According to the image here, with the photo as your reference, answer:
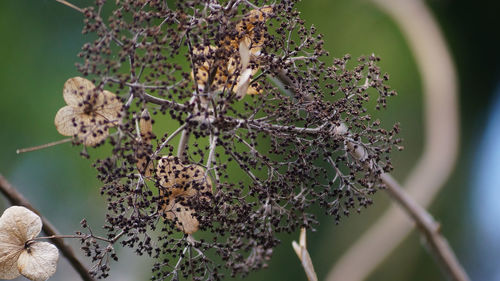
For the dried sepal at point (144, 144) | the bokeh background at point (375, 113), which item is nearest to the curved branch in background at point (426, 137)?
the bokeh background at point (375, 113)

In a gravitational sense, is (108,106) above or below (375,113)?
above

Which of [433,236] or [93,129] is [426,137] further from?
[93,129]

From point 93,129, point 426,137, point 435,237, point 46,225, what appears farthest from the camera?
point 426,137

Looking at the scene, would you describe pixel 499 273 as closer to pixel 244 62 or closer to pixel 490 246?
pixel 490 246

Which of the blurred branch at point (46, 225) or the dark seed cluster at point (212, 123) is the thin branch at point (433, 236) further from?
the blurred branch at point (46, 225)

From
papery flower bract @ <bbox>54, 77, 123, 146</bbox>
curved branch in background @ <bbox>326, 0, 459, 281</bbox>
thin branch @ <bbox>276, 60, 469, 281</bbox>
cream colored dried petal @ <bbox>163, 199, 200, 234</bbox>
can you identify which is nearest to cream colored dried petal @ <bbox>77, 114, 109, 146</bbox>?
papery flower bract @ <bbox>54, 77, 123, 146</bbox>

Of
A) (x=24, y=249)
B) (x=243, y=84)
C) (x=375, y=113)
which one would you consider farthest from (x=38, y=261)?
(x=375, y=113)

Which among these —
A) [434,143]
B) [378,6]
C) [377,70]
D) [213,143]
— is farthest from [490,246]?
[213,143]
